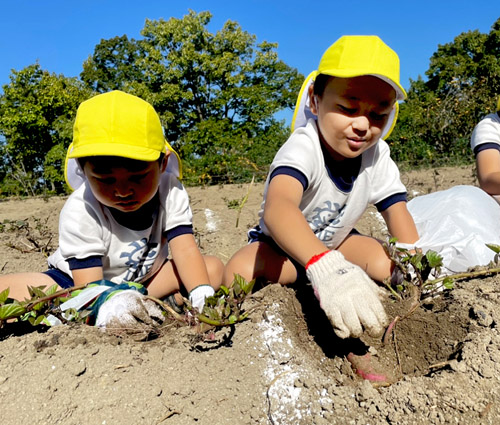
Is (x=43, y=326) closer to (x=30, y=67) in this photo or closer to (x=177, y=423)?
(x=177, y=423)

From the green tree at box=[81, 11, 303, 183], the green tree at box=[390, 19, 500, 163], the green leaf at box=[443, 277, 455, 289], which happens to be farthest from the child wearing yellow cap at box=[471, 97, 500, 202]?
the green tree at box=[81, 11, 303, 183]

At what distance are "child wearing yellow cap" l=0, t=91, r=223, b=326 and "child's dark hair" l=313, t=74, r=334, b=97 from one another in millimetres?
747

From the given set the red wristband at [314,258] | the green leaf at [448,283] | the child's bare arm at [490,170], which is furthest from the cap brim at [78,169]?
the child's bare arm at [490,170]

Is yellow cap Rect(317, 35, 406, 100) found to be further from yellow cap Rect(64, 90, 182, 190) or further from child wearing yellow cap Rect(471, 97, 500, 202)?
child wearing yellow cap Rect(471, 97, 500, 202)

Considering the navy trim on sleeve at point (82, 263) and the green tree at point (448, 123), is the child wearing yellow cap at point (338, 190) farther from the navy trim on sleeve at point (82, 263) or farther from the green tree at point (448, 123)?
the green tree at point (448, 123)

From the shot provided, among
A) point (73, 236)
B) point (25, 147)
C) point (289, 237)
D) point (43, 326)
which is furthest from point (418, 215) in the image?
point (25, 147)

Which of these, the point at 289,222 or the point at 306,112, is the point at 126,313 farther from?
the point at 306,112

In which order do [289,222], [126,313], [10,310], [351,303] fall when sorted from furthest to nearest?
1. [289,222]
2. [126,313]
3. [10,310]
4. [351,303]

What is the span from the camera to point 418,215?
312cm

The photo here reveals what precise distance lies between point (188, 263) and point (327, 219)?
2.45 feet

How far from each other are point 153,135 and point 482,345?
1531 millimetres

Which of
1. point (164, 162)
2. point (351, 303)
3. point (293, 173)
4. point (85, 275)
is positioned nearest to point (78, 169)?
point (164, 162)

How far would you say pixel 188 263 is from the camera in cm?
243

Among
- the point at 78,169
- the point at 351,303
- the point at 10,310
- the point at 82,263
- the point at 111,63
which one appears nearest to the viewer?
the point at 351,303
